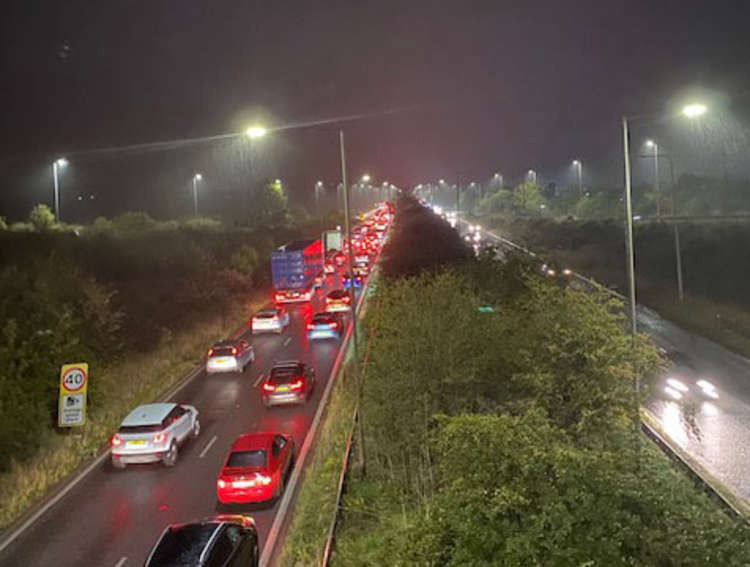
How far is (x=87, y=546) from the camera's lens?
1387cm

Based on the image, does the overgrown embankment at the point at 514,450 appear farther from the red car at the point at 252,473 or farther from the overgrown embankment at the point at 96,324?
the overgrown embankment at the point at 96,324

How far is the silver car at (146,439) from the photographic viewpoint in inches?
707

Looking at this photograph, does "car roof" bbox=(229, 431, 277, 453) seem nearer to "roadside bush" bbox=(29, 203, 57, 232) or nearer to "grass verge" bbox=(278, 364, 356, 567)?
"grass verge" bbox=(278, 364, 356, 567)

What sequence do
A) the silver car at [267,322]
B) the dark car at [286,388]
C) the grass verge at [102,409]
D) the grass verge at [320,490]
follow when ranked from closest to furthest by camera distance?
1. the grass verge at [320,490]
2. the grass verge at [102,409]
3. the dark car at [286,388]
4. the silver car at [267,322]

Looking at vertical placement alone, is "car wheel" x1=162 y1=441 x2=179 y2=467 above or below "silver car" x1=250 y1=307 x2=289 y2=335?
below

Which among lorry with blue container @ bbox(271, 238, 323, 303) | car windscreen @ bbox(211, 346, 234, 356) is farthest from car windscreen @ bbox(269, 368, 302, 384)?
lorry with blue container @ bbox(271, 238, 323, 303)

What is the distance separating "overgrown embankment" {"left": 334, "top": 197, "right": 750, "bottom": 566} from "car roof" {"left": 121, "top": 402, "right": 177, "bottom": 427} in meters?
4.90

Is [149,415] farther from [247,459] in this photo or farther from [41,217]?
[41,217]

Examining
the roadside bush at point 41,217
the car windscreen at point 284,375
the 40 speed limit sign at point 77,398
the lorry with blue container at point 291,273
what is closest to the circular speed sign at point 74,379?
the 40 speed limit sign at point 77,398

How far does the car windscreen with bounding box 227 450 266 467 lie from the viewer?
1546 centimetres

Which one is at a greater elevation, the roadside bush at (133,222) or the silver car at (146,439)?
the roadside bush at (133,222)

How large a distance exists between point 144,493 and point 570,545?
476 inches

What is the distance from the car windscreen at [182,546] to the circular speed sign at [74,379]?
601 centimetres

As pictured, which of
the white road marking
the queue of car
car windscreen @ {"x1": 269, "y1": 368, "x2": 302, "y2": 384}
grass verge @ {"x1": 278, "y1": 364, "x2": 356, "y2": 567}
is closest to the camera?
the queue of car
